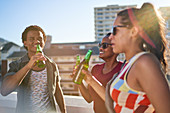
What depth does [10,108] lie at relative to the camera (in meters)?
3.18

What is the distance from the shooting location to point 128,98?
979 mm

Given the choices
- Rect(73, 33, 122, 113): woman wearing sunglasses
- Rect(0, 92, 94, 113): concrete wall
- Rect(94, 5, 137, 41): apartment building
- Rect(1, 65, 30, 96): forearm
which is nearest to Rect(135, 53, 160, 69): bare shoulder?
Rect(73, 33, 122, 113): woman wearing sunglasses

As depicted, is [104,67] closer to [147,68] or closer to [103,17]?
[147,68]

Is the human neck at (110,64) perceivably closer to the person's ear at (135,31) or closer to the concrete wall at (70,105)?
the person's ear at (135,31)

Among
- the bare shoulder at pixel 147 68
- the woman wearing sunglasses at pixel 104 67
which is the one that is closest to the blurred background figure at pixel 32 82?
the woman wearing sunglasses at pixel 104 67

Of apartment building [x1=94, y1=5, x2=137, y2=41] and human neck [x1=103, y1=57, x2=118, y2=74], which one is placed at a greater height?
apartment building [x1=94, y1=5, x2=137, y2=41]

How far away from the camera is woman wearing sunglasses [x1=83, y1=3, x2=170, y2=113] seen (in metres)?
0.89

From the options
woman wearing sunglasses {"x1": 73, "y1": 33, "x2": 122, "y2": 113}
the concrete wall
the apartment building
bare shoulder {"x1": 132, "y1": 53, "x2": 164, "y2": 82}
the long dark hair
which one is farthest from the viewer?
the apartment building

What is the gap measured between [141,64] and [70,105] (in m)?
2.23

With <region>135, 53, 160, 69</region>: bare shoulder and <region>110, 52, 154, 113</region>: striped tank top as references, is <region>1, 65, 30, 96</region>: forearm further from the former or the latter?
<region>135, 53, 160, 69</region>: bare shoulder

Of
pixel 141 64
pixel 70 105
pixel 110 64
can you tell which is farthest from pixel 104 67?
pixel 70 105

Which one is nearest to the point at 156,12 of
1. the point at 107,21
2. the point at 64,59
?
the point at 64,59

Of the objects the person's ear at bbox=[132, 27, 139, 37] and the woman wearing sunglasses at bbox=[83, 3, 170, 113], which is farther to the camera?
the person's ear at bbox=[132, 27, 139, 37]

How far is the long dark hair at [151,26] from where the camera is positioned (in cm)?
103
